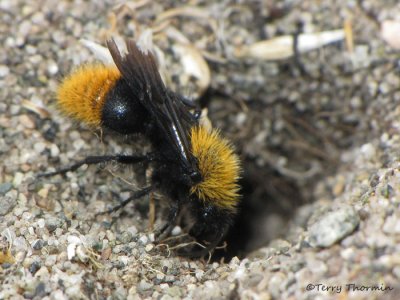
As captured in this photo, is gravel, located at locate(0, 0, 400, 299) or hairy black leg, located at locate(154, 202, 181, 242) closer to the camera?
gravel, located at locate(0, 0, 400, 299)

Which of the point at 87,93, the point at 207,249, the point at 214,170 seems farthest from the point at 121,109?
the point at 207,249

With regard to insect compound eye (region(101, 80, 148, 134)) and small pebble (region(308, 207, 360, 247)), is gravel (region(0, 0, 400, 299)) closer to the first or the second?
small pebble (region(308, 207, 360, 247))

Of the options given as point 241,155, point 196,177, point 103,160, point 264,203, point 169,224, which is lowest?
point 264,203

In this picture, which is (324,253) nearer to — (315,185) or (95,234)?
(95,234)

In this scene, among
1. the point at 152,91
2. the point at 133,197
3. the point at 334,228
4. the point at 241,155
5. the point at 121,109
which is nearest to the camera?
the point at 334,228

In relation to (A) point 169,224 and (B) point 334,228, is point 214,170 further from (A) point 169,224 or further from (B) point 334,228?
(B) point 334,228

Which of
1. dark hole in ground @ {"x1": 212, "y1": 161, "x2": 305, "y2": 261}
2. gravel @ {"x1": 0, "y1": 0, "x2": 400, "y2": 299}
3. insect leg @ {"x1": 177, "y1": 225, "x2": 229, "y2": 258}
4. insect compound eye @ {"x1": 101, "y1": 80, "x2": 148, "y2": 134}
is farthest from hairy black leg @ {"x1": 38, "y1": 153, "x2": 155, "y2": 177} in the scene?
dark hole in ground @ {"x1": 212, "y1": 161, "x2": 305, "y2": 261}

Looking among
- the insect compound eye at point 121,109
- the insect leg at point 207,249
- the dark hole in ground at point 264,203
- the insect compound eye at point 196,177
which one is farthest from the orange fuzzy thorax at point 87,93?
the dark hole in ground at point 264,203
